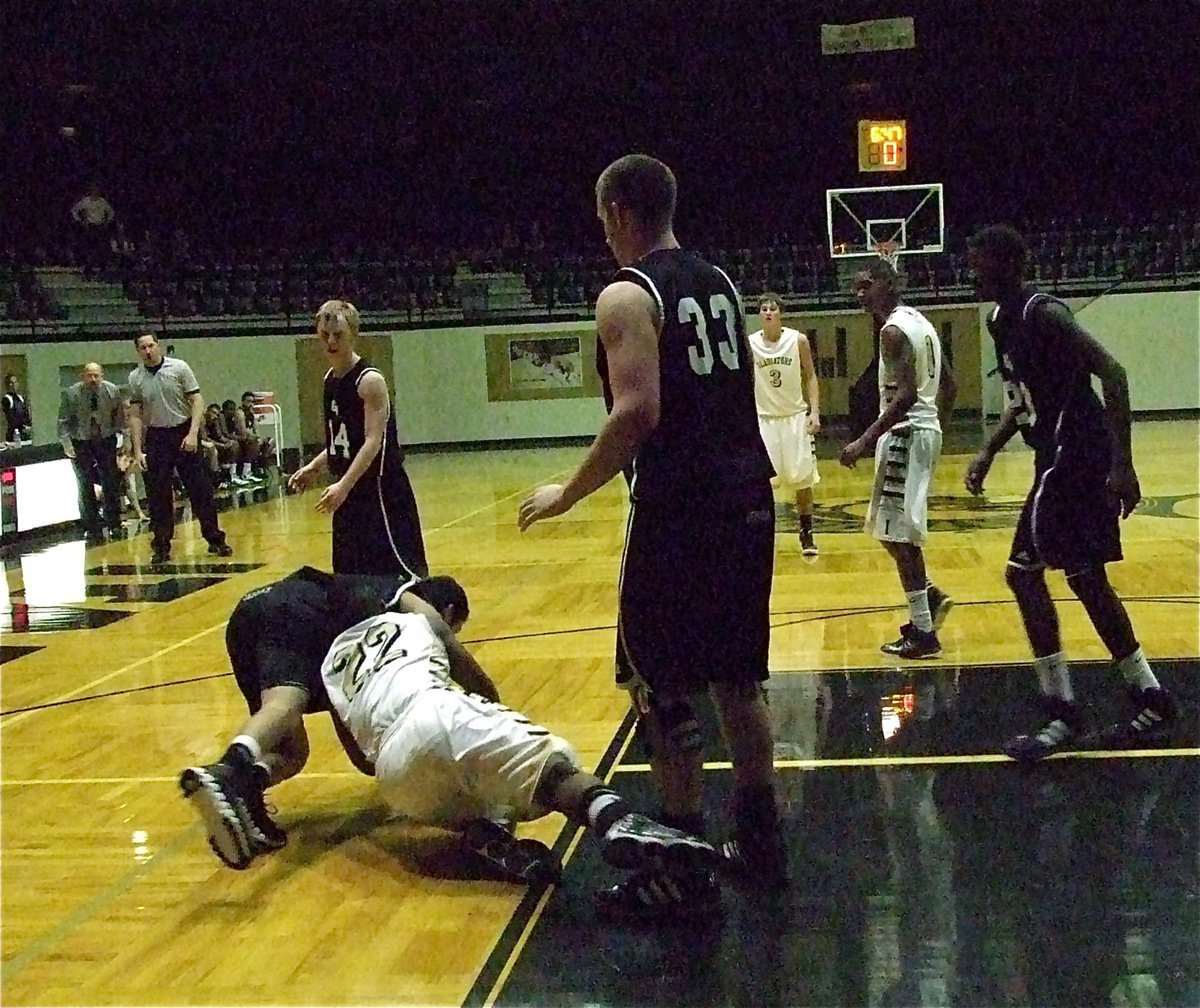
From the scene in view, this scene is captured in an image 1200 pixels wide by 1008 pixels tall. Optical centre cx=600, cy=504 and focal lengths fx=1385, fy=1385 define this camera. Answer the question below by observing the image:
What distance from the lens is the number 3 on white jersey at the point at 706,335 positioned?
3.50 m

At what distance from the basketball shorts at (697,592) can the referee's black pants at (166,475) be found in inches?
328

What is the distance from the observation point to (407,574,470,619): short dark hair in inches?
178

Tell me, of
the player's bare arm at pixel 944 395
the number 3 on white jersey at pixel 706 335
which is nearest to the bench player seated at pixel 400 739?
the number 3 on white jersey at pixel 706 335

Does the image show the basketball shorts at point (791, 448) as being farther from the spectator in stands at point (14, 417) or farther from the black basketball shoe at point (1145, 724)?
the spectator in stands at point (14, 417)

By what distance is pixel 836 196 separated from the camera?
862 inches

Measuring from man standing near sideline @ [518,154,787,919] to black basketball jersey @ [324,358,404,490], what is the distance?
7.44 ft

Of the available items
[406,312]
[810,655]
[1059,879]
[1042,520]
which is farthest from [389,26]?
[1059,879]

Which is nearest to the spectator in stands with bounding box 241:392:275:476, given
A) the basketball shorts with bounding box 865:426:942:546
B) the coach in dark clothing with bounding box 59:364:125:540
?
the coach in dark clothing with bounding box 59:364:125:540

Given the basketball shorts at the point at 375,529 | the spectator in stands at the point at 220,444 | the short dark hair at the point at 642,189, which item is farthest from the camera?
the spectator in stands at the point at 220,444

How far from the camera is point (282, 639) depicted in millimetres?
4195

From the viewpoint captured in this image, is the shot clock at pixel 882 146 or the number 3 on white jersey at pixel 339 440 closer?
the number 3 on white jersey at pixel 339 440

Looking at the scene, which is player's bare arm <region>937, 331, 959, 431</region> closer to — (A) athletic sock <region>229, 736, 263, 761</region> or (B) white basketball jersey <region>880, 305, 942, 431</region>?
(B) white basketball jersey <region>880, 305, 942, 431</region>

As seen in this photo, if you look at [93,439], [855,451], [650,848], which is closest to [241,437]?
[93,439]

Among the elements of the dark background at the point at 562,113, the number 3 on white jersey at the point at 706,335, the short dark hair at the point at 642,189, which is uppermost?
the dark background at the point at 562,113
